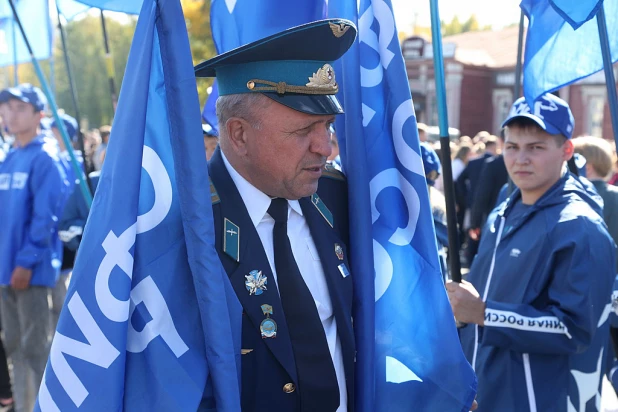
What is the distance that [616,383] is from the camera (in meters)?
3.34

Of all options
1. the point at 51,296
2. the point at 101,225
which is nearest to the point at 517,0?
the point at 101,225

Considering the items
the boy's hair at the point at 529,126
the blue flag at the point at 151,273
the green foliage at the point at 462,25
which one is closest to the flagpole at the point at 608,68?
the boy's hair at the point at 529,126

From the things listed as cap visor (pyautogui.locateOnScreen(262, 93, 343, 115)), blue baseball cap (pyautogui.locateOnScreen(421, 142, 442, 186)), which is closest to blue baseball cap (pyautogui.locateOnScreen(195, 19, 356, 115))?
cap visor (pyautogui.locateOnScreen(262, 93, 343, 115))

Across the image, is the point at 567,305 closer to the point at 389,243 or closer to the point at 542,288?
the point at 542,288

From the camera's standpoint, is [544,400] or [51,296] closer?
[544,400]

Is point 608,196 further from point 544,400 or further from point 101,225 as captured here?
point 101,225

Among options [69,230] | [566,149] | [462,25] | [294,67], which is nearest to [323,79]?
[294,67]

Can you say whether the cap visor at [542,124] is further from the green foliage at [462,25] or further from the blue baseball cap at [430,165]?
the green foliage at [462,25]

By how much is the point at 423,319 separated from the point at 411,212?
0.32 meters

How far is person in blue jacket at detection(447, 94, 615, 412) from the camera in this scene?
9.05ft

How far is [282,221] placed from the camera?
2023 mm

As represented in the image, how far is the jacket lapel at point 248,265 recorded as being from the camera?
6.13 ft

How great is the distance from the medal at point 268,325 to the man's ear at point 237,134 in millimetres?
425

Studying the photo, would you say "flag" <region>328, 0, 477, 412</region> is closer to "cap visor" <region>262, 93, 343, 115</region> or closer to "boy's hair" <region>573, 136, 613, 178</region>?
"cap visor" <region>262, 93, 343, 115</region>
